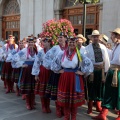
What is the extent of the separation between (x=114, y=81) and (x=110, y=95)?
0.34 meters

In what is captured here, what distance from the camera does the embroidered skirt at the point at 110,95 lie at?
4.74m

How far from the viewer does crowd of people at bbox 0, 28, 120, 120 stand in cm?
454

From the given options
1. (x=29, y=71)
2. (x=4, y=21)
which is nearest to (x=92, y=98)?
(x=29, y=71)

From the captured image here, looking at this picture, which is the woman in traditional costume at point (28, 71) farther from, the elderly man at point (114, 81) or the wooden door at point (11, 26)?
the wooden door at point (11, 26)

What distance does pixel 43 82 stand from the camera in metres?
5.29

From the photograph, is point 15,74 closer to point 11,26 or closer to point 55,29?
point 55,29

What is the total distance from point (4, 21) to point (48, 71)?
1291 centimetres

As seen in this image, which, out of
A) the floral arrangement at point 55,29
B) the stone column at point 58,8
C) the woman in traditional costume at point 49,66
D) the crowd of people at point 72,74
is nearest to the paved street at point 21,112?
the crowd of people at point 72,74

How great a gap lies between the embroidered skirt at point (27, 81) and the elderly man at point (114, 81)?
1777 millimetres

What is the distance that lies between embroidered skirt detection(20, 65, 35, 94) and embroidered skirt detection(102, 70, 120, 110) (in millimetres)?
1774

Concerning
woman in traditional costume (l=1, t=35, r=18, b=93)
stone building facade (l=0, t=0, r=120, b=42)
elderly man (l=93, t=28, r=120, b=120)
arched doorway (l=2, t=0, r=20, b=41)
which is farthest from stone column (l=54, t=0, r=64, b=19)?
elderly man (l=93, t=28, r=120, b=120)

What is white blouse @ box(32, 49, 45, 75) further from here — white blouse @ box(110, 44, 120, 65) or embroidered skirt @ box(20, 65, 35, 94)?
white blouse @ box(110, 44, 120, 65)

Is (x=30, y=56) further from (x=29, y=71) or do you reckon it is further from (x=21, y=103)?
(x=21, y=103)

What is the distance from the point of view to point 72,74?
4520 millimetres
